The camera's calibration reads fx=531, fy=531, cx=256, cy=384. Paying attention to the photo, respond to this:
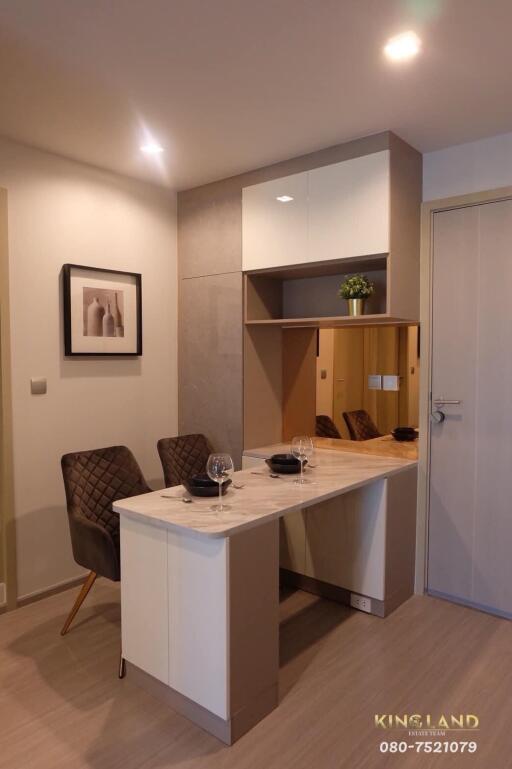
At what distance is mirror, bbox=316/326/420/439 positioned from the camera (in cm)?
319

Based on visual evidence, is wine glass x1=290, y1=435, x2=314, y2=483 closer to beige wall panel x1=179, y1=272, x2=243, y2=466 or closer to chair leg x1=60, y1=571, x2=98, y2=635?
beige wall panel x1=179, y1=272, x2=243, y2=466

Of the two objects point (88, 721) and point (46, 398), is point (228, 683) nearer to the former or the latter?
point (88, 721)

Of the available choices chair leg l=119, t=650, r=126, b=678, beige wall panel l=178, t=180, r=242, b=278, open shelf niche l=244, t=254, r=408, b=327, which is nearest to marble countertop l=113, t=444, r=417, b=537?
chair leg l=119, t=650, r=126, b=678

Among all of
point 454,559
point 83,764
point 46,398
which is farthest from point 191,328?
point 83,764

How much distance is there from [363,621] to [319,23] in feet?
8.97

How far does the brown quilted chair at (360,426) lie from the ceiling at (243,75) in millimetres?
1643

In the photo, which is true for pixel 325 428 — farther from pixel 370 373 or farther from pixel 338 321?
pixel 338 321

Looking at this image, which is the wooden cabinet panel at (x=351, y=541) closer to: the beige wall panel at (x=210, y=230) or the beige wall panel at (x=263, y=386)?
the beige wall panel at (x=263, y=386)

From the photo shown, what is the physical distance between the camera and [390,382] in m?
3.30

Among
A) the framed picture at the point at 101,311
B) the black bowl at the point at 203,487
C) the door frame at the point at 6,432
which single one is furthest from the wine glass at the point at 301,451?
the door frame at the point at 6,432

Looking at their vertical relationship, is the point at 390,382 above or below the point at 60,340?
below

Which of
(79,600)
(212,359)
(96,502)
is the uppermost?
(212,359)

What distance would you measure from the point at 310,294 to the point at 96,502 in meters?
1.87

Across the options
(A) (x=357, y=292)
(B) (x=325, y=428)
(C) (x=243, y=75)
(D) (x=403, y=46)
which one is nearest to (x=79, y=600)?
(B) (x=325, y=428)
